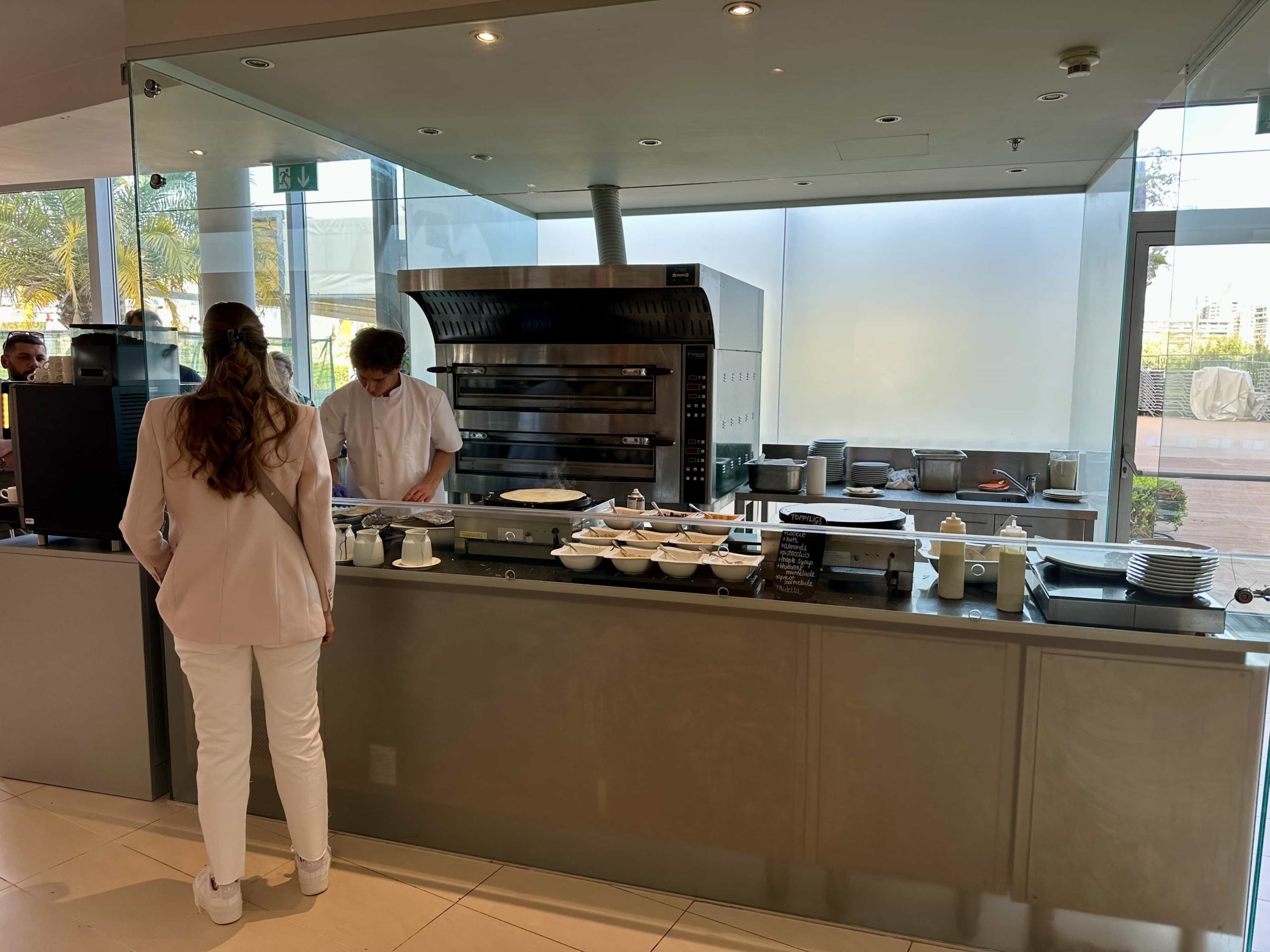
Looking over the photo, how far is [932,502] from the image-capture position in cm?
389

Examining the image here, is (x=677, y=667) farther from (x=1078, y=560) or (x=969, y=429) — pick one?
(x=969, y=429)

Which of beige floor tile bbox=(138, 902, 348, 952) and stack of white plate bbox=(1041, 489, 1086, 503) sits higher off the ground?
stack of white plate bbox=(1041, 489, 1086, 503)

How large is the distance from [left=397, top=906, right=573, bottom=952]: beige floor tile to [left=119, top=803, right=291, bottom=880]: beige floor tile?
62 centimetres

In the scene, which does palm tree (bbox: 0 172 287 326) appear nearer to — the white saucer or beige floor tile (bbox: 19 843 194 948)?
the white saucer

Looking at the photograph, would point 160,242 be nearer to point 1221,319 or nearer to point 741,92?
point 741,92

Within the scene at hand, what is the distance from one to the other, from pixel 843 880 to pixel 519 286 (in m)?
2.63

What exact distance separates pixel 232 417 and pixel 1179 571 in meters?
2.35

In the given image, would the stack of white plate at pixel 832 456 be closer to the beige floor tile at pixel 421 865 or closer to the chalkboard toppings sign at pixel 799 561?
the chalkboard toppings sign at pixel 799 561

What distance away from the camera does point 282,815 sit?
9.46ft

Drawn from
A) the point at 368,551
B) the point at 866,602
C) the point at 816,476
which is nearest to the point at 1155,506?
the point at 866,602

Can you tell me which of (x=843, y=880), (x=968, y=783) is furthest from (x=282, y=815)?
(x=968, y=783)

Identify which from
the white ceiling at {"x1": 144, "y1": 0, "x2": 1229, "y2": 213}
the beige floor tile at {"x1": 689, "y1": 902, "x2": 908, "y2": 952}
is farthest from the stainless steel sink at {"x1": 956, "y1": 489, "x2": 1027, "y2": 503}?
the beige floor tile at {"x1": 689, "y1": 902, "x2": 908, "y2": 952}

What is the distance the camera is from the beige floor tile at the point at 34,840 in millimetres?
2568

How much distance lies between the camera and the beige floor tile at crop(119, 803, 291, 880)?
2.58 m
